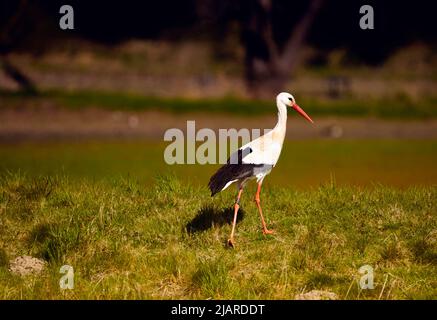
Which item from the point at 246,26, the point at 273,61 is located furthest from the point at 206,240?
the point at 273,61

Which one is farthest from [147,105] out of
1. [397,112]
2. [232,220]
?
[232,220]

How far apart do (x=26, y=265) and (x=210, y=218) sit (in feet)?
6.52

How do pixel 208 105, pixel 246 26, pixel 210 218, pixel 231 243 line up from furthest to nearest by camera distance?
pixel 246 26 → pixel 208 105 → pixel 210 218 → pixel 231 243

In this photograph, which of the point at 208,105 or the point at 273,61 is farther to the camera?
the point at 273,61

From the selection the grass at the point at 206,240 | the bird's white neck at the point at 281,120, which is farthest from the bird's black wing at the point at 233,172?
the grass at the point at 206,240

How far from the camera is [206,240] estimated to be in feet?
26.5

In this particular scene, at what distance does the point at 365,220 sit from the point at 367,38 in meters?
29.0

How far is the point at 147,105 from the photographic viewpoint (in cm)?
2570

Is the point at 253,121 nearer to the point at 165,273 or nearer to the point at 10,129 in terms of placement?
the point at 10,129

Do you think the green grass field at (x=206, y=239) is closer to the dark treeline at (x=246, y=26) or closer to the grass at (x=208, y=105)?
the grass at (x=208, y=105)

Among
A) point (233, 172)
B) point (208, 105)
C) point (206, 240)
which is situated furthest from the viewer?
point (208, 105)

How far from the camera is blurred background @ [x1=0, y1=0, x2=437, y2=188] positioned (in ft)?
63.6

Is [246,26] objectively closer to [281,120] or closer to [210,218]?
[210,218]

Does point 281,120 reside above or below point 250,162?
above
